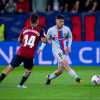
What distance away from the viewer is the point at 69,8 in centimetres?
2719

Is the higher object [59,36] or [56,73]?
[59,36]

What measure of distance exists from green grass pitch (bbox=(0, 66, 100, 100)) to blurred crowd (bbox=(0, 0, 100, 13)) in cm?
625

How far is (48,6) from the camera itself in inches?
1077

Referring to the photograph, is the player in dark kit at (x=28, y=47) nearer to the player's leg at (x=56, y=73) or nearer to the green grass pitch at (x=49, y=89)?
the green grass pitch at (x=49, y=89)

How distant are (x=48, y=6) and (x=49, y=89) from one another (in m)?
10.9

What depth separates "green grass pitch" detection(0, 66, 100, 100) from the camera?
50.1 ft

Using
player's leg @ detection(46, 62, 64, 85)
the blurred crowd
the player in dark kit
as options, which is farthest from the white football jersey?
the blurred crowd

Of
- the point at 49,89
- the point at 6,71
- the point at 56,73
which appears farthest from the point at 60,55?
the point at 6,71

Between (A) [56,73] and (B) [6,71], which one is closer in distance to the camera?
(B) [6,71]

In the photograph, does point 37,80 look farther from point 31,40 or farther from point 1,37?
point 1,37

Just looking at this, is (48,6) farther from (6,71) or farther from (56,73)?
(6,71)

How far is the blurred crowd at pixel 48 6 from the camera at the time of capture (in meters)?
26.7

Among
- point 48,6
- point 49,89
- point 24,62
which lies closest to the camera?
point 49,89

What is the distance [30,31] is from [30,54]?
0.61 metres
